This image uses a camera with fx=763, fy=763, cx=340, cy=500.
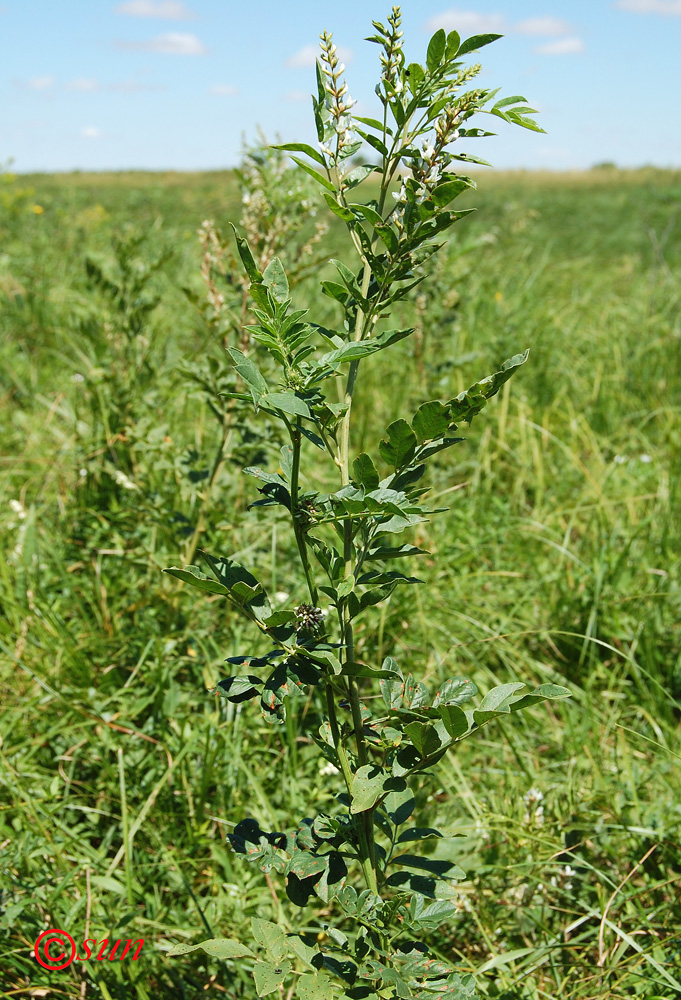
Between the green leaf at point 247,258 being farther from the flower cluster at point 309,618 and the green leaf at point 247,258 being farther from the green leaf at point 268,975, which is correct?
the green leaf at point 268,975

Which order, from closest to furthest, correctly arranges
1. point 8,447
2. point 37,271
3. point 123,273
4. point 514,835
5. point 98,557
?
point 514,835 < point 98,557 < point 123,273 < point 8,447 < point 37,271

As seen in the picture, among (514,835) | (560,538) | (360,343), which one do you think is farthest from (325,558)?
(560,538)

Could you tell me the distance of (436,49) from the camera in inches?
34.2

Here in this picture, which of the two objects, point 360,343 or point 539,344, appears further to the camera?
point 539,344

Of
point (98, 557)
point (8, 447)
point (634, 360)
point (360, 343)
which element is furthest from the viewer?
point (634, 360)

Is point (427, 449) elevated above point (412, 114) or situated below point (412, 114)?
below

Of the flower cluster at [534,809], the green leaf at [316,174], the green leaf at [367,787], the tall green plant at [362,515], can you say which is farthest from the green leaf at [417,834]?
the green leaf at [316,174]

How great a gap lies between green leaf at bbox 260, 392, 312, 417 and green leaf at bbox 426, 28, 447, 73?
418 millimetres

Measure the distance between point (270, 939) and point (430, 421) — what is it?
0.70 meters

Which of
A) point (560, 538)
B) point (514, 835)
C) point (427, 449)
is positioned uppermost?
point (427, 449)

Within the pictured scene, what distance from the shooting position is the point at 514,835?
1.48 metres

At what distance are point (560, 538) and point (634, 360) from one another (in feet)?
5.29

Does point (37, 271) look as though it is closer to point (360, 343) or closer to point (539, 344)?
point (539, 344)
